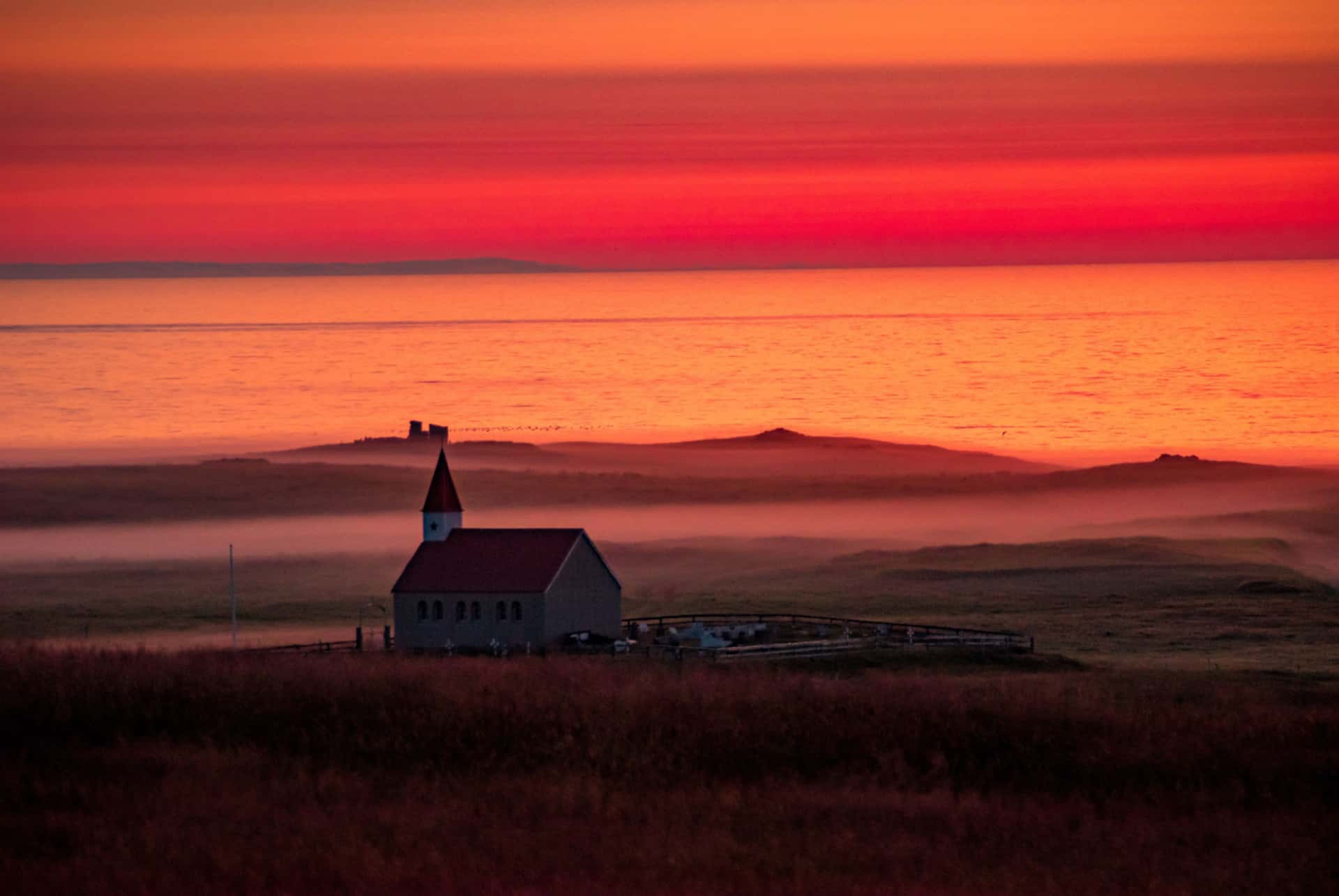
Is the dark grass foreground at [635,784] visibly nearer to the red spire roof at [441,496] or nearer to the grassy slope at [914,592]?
the red spire roof at [441,496]

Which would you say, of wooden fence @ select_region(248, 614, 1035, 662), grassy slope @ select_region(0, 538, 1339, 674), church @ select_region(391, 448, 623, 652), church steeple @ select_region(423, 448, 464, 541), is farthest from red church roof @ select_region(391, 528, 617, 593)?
grassy slope @ select_region(0, 538, 1339, 674)

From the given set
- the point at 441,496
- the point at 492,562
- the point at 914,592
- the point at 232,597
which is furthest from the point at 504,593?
the point at 914,592

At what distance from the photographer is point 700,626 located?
59.4 metres

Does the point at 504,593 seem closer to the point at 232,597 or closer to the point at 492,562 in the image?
the point at 492,562

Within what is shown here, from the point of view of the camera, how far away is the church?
5666cm

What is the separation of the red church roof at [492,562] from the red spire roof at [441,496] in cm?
134

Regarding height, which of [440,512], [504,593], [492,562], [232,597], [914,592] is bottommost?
[914,592]

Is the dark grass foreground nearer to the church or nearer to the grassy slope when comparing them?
the church

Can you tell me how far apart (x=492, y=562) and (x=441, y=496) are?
11.8ft

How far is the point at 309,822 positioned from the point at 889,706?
1177cm

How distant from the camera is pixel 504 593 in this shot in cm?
5681

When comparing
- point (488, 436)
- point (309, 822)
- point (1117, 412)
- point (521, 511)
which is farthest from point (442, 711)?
point (1117, 412)

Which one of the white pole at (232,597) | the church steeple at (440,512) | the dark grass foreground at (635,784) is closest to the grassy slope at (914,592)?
the white pole at (232,597)

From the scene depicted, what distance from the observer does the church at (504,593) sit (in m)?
56.7
